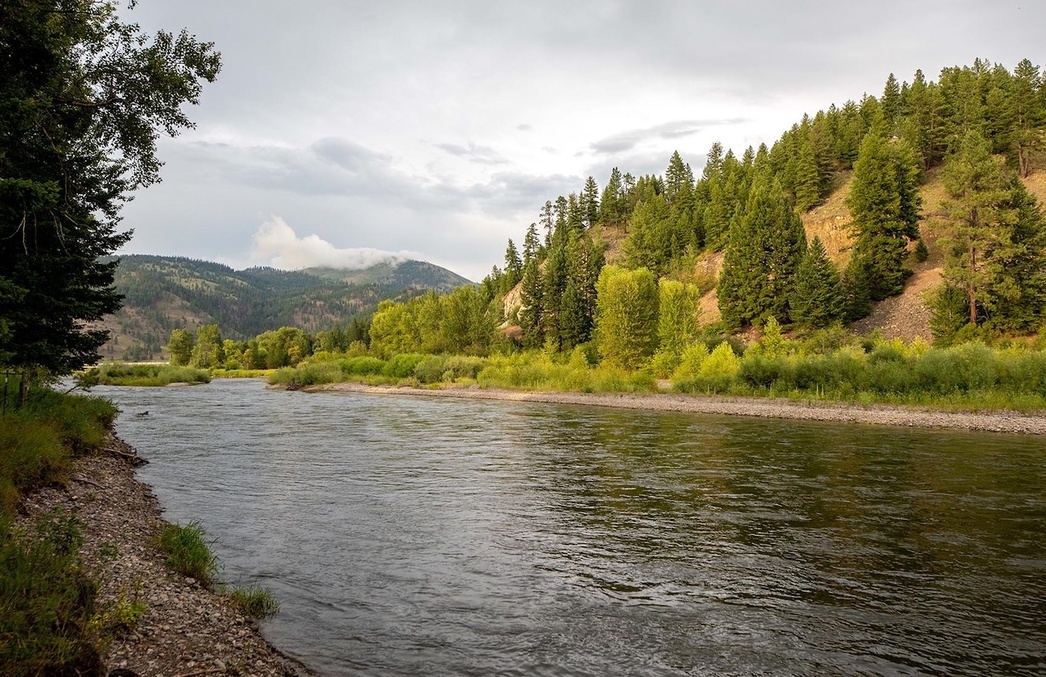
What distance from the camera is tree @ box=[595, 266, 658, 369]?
216ft

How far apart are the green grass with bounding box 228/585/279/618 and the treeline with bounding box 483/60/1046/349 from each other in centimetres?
6160

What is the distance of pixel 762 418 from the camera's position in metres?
41.5

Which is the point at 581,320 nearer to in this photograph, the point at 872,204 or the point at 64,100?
the point at 872,204

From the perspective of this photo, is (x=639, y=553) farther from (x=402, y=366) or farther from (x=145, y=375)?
(x=145, y=375)

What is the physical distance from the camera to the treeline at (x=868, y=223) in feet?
187

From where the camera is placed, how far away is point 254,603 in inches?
394

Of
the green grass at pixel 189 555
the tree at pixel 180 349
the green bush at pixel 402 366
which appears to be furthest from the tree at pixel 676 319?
the tree at pixel 180 349

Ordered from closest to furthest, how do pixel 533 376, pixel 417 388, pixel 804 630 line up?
1. pixel 804 630
2. pixel 533 376
3. pixel 417 388

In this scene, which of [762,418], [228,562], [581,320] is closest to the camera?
[228,562]

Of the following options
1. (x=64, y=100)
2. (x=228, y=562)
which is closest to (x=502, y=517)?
(x=228, y=562)

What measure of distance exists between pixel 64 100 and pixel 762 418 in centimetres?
4114

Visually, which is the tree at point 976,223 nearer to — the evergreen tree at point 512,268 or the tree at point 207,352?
the evergreen tree at point 512,268

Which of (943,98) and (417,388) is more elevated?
(943,98)

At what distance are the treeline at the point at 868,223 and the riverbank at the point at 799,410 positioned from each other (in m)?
19.2
